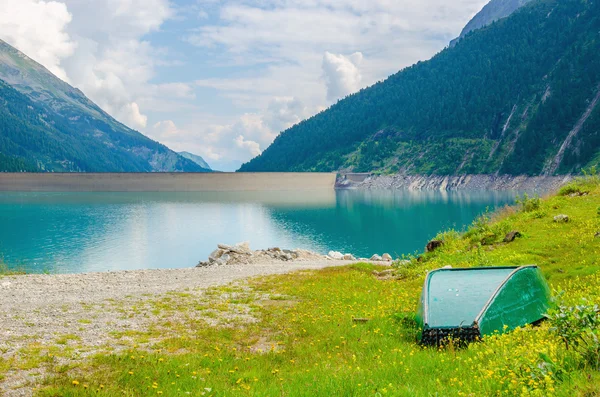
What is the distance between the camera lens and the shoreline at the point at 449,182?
131125 millimetres

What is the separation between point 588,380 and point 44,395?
730 centimetres

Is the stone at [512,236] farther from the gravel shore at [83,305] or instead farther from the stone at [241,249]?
the stone at [241,249]

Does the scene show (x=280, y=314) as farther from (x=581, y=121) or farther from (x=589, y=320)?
(x=581, y=121)

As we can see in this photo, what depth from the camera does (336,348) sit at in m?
10.3

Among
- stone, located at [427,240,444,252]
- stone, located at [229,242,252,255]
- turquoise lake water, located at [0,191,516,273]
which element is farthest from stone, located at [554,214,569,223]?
stone, located at [229,242,252,255]

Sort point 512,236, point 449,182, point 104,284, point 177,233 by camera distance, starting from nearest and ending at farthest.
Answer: point 512,236
point 104,284
point 177,233
point 449,182

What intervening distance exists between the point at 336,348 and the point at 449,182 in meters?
162

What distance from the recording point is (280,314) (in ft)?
46.1

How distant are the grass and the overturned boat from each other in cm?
45

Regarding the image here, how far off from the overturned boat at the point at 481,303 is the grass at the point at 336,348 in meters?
0.45

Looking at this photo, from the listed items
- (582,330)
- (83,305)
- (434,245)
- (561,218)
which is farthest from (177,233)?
(582,330)

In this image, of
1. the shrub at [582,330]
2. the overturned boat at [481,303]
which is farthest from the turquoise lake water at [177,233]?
the shrub at [582,330]

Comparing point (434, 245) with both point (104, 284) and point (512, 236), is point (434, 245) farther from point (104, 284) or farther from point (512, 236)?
A: point (104, 284)

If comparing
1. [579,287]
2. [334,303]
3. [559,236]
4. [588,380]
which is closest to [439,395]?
[588,380]
